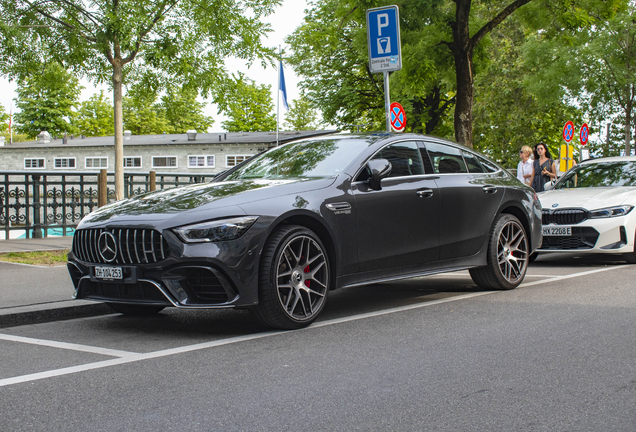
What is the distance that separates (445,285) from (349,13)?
36.5ft

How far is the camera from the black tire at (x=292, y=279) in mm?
5090

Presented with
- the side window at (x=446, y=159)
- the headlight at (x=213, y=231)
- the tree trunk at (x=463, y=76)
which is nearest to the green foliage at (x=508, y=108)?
the tree trunk at (x=463, y=76)

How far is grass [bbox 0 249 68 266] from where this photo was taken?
9.61m

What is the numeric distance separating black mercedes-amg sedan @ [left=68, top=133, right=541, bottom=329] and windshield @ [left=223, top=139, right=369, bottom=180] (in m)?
0.02

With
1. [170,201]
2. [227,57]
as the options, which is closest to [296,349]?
[170,201]

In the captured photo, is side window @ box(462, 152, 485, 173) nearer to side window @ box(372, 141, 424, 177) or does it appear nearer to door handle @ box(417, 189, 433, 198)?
side window @ box(372, 141, 424, 177)

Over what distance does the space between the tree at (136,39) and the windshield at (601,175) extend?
5971 millimetres

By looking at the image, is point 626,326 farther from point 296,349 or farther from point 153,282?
point 153,282

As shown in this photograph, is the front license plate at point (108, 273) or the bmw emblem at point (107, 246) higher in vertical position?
the bmw emblem at point (107, 246)

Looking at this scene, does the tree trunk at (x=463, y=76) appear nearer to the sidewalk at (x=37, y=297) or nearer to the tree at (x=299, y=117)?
the sidewalk at (x=37, y=297)

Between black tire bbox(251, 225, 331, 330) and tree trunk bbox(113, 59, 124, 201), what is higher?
tree trunk bbox(113, 59, 124, 201)

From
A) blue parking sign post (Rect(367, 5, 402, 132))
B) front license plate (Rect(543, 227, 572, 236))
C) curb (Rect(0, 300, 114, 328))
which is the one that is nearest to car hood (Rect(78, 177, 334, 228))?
curb (Rect(0, 300, 114, 328))

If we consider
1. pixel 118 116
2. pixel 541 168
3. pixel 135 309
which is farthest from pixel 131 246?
pixel 541 168

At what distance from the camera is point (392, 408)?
137 inches
